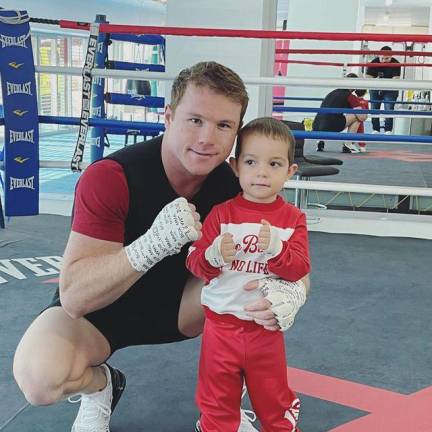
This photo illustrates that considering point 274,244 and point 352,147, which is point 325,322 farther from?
point 352,147

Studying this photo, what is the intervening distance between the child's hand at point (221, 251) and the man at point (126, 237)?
0.07m

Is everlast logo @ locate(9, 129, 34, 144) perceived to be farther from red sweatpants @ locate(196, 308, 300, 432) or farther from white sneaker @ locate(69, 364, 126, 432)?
red sweatpants @ locate(196, 308, 300, 432)

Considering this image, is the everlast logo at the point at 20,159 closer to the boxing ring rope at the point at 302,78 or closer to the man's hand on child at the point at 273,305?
the boxing ring rope at the point at 302,78

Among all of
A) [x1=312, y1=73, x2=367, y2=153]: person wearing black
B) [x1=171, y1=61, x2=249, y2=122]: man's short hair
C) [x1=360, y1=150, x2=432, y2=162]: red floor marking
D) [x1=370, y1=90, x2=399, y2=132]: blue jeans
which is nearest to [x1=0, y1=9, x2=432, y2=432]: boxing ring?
[x1=171, y1=61, x2=249, y2=122]: man's short hair

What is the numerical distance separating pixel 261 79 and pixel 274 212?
1.58 metres

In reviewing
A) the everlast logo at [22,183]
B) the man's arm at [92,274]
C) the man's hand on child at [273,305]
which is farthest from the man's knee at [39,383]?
the everlast logo at [22,183]

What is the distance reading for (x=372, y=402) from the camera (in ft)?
5.61

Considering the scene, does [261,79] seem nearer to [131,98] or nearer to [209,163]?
[131,98]

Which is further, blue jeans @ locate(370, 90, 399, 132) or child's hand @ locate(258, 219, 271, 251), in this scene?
blue jeans @ locate(370, 90, 399, 132)

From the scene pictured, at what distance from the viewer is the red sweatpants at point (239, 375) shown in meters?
1.38

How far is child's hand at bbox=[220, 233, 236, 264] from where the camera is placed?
1.30 metres

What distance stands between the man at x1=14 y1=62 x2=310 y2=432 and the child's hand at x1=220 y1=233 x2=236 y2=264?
7 centimetres

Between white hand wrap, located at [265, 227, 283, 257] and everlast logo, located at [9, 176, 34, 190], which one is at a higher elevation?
white hand wrap, located at [265, 227, 283, 257]

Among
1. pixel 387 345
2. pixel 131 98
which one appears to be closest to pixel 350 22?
pixel 131 98
